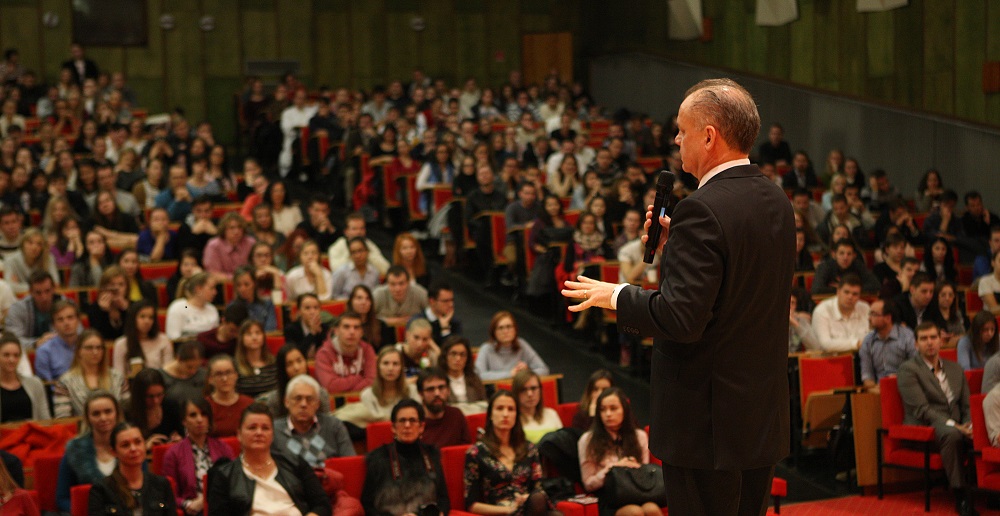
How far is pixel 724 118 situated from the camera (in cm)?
177

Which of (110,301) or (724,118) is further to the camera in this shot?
(110,301)

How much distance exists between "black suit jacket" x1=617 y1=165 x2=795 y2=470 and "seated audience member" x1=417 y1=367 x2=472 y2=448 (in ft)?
10.1

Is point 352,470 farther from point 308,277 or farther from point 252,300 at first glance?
point 308,277

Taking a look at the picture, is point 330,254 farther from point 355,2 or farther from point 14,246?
point 355,2

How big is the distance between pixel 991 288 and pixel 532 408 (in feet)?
11.4

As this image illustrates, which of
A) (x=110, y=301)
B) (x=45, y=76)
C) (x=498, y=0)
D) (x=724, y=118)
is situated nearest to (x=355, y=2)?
(x=498, y=0)

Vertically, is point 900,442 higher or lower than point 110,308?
lower

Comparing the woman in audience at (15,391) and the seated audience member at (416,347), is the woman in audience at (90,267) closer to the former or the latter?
the woman in audience at (15,391)

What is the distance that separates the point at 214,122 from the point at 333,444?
10076 mm

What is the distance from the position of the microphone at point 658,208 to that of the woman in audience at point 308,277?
503 centimetres

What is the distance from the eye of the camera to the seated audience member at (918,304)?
6297 millimetres

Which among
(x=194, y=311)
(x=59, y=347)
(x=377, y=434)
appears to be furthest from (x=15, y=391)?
(x=377, y=434)

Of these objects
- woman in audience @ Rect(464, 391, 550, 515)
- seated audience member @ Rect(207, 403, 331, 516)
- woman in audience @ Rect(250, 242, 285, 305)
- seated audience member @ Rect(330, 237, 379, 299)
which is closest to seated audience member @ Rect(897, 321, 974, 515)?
woman in audience @ Rect(464, 391, 550, 515)

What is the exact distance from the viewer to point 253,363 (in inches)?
212
